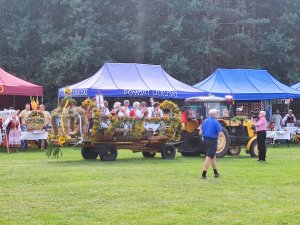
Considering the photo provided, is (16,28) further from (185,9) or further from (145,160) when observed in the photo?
(145,160)

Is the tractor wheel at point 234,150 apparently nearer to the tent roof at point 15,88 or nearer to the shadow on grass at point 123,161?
the shadow on grass at point 123,161

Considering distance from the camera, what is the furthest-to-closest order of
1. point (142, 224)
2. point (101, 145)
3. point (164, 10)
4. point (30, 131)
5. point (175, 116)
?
1. point (164, 10)
2. point (30, 131)
3. point (175, 116)
4. point (101, 145)
5. point (142, 224)

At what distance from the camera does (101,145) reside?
19.0 metres

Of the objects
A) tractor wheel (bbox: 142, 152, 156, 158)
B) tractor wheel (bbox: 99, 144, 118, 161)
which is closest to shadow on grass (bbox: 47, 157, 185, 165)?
tractor wheel (bbox: 99, 144, 118, 161)

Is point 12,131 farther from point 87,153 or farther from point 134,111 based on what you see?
point 134,111

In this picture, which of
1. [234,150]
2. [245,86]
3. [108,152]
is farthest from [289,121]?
[108,152]

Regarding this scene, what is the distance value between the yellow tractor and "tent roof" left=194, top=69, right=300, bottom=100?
7.01 m

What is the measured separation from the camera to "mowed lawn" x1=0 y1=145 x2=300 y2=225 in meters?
9.11

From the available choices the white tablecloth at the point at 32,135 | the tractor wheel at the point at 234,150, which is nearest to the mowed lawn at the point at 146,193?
the tractor wheel at the point at 234,150

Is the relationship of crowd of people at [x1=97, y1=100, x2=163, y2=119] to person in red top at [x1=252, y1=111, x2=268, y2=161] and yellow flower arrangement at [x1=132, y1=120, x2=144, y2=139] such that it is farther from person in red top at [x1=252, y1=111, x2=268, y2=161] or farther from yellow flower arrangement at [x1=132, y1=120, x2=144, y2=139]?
person in red top at [x1=252, y1=111, x2=268, y2=161]

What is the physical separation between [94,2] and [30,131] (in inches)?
614

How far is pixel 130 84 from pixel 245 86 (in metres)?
6.73

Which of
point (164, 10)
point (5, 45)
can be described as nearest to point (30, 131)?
point (5, 45)

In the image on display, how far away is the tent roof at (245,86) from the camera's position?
29.5 m
